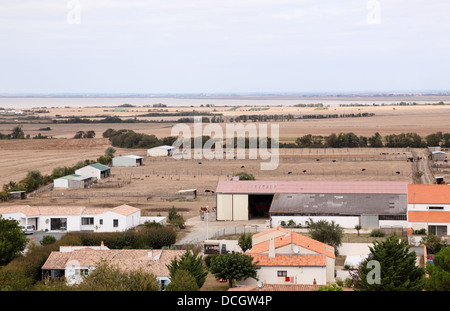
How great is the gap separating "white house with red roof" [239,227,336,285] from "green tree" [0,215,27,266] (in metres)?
10.1

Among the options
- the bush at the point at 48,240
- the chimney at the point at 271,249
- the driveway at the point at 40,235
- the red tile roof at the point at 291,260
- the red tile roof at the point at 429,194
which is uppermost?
the red tile roof at the point at 429,194

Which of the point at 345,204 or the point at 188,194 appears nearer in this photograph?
the point at 345,204

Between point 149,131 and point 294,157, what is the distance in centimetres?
5100

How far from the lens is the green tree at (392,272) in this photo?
19.0 meters

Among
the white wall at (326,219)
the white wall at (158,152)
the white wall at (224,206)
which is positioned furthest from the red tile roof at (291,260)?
the white wall at (158,152)

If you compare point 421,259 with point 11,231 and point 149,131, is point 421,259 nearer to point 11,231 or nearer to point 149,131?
point 11,231

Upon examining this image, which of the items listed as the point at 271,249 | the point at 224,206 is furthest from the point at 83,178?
the point at 271,249

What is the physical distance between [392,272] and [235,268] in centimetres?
571

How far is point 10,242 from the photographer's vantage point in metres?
26.8

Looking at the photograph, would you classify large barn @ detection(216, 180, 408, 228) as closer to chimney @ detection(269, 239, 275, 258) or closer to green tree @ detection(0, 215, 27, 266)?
chimney @ detection(269, 239, 275, 258)

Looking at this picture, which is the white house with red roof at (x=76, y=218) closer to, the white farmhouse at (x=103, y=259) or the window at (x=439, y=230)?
the white farmhouse at (x=103, y=259)

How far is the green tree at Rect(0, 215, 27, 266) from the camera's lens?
2638 centimetres

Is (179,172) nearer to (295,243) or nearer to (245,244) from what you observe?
(245,244)

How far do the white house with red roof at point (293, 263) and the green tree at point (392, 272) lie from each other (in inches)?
101
